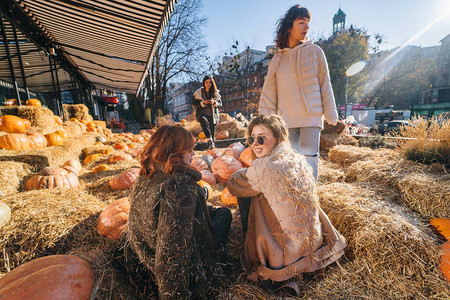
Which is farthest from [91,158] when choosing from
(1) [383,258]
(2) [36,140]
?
(1) [383,258]

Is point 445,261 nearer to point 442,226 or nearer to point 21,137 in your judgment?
point 442,226

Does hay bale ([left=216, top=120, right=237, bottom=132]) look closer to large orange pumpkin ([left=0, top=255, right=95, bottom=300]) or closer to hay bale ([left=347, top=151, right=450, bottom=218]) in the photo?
hay bale ([left=347, top=151, right=450, bottom=218])

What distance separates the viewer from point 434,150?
273 centimetres

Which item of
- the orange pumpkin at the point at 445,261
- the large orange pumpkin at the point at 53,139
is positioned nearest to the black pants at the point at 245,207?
the orange pumpkin at the point at 445,261

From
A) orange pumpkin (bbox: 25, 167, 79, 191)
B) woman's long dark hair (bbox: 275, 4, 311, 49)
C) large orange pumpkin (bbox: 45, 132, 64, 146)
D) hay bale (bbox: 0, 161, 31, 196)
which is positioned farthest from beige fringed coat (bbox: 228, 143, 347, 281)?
large orange pumpkin (bbox: 45, 132, 64, 146)

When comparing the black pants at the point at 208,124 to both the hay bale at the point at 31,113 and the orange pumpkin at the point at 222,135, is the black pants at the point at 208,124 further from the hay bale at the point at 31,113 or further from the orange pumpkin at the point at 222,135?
the hay bale at the point at 31,113

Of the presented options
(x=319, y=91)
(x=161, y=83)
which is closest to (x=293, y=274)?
(x=319, y=91)

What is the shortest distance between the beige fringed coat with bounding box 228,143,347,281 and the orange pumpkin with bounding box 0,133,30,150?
4.58m

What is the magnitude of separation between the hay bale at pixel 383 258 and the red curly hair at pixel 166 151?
4.39 feet

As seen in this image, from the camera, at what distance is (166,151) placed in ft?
4.34

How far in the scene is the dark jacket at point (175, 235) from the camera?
1.17m

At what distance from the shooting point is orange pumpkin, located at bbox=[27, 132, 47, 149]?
4.09 metres

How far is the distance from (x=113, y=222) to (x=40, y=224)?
2.14 ft

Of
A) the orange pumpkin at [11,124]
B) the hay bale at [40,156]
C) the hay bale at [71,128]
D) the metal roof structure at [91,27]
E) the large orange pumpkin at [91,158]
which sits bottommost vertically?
the large orange pumpkin at [91,158]
